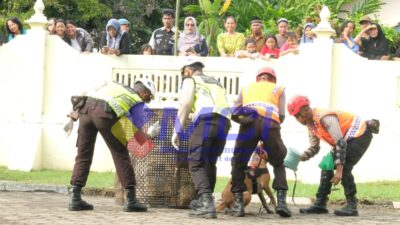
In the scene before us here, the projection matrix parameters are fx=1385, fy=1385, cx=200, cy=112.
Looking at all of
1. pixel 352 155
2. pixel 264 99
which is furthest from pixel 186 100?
pixel 352 155

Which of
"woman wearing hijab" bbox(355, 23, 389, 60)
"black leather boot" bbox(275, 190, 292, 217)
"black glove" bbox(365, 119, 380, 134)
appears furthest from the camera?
"woman wearing hijab" bbox(355, 23, 389, 60)

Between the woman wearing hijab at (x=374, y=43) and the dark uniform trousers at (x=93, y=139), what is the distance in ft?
22.2

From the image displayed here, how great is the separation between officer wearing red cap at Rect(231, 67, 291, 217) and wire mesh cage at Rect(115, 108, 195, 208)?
3.55ft

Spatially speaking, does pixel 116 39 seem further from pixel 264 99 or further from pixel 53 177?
pixel 264 99

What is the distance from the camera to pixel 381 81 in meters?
21.6

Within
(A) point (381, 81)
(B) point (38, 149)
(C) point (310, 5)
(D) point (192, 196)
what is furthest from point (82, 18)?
(D) point (192, 196)

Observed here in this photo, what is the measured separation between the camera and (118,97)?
658 inches

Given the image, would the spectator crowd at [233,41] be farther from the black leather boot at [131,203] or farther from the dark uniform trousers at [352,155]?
the black leather boot at [131,203]

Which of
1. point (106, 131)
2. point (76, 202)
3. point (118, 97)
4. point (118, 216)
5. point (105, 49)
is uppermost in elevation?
point (105, 49)

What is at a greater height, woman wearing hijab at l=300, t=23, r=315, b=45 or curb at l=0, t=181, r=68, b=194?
woman wearing hijab at l=300, t=23, r=315, b=45

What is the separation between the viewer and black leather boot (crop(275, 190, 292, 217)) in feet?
55.2

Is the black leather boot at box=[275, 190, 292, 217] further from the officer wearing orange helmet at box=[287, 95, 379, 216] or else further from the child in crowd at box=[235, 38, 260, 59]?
the child in crowd at box=[235, 38, 260, 59]

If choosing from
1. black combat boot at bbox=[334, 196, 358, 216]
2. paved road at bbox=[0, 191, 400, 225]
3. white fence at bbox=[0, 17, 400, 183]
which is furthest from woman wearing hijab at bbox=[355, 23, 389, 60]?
black combat boot at bbox=[334, 196, 358, 216]

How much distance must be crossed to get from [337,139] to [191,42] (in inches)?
243
